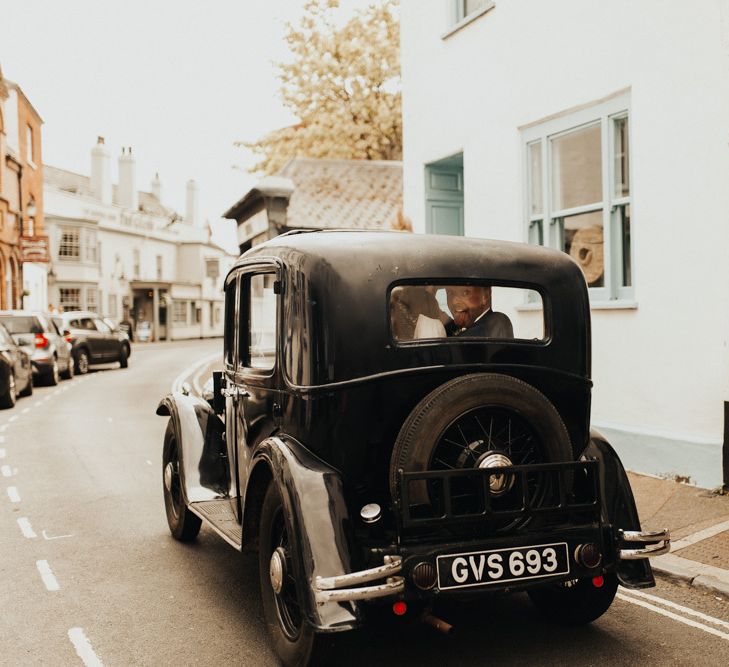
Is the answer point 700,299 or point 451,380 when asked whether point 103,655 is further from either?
point 700,299

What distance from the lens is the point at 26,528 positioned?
21.1ft

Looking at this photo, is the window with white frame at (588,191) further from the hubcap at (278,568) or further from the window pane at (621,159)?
the hubcap at (278,568)

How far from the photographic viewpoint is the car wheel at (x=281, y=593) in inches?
141

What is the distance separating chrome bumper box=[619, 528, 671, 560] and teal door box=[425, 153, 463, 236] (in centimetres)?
864

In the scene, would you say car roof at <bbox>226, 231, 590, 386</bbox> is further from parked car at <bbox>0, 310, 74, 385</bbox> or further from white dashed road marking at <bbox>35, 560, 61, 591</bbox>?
parked car at <bbox>0, 310, 74, 385</bbox>

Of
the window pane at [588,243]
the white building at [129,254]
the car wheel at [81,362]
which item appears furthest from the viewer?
the white building at [129,254]

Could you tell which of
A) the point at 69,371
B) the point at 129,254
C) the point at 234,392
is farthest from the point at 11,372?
the point at 129,254

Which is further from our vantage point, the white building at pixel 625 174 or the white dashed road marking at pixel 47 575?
the white building at pixel 625 174

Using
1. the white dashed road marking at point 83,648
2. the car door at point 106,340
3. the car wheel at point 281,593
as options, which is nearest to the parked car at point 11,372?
the car door at point 106,340

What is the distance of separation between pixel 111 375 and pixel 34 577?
18.0m

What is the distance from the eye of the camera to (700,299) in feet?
23.9

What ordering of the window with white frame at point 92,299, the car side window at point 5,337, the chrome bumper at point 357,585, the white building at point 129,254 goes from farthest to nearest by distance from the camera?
the window with white frame at point 92,299, the white building at point 129,254, the car side window at point 5,337, the chrome bumper at point 357,585

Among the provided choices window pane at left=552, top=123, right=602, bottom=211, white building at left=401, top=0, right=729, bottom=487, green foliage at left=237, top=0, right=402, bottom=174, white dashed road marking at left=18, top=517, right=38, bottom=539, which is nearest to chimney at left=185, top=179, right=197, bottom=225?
green foliage at left=237, top=0, right=402, bottom=174

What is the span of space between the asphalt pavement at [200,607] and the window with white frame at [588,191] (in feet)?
7.18
